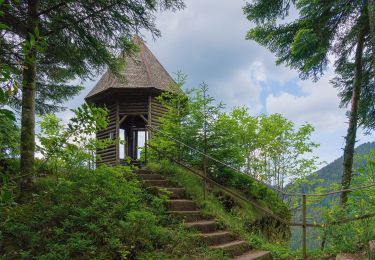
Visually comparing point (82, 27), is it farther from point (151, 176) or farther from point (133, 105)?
point (133, 105)

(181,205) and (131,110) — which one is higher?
(131,110)

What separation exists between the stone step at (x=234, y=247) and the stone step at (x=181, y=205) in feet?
3.79

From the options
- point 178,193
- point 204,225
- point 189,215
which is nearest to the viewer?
point 204,225

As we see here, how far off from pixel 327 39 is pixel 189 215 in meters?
5.43

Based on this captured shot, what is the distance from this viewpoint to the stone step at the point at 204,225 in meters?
6.16

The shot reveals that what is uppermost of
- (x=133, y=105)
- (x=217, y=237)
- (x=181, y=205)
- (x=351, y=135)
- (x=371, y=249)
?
(x=133, y=105)

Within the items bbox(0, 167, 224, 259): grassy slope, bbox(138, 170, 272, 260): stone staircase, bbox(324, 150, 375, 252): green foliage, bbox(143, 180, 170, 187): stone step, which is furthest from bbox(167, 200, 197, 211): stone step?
bbox(324, 150, 375, 252): green foliage

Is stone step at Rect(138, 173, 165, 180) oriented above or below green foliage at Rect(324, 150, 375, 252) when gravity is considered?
above

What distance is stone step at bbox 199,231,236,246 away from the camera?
5852mm

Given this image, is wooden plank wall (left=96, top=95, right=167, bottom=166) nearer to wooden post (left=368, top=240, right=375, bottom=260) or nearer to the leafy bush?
the leafy bush

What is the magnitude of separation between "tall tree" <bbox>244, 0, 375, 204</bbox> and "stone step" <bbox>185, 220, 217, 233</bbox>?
9.26ft

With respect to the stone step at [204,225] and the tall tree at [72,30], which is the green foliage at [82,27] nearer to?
the tall tree at [72,30]

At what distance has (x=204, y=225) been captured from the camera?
6320 millimetres

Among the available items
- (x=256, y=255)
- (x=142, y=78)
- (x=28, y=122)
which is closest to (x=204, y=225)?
(x=256, y=255)
